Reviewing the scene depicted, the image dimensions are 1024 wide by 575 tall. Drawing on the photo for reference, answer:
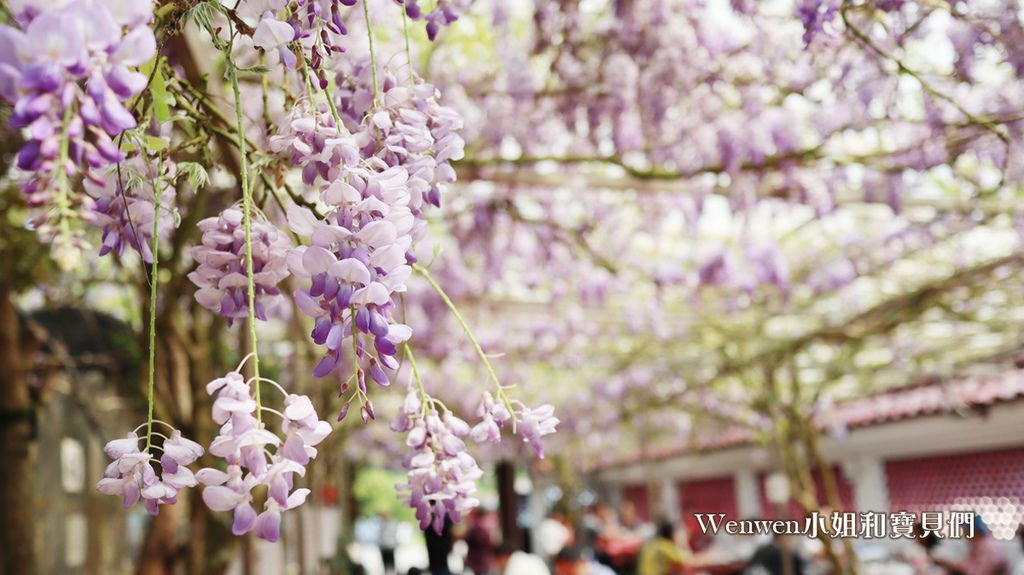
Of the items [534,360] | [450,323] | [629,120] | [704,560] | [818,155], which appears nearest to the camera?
[818,155]

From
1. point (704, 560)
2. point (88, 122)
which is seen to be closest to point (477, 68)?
point (88, 122)

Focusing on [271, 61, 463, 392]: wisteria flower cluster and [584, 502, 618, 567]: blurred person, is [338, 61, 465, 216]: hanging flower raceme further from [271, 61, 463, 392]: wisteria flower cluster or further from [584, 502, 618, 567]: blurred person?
[584, 502, 618, 567]: blurred person

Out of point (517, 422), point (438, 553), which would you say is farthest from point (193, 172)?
point (438, 553)

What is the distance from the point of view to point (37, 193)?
68 cm

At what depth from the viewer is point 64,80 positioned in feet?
2.19

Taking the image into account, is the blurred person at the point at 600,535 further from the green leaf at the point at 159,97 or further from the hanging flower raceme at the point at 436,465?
the green leaf at the point at 159,97

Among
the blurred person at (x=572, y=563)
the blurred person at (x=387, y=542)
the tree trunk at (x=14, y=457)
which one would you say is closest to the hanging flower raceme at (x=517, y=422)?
the tree trunk at (x=14, y=457)

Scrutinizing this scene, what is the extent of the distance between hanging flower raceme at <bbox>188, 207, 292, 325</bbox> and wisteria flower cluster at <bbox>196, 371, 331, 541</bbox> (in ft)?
0.62

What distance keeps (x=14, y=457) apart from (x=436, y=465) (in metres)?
3.12

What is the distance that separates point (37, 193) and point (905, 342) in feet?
28.3

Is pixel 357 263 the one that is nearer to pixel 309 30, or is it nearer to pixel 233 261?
pixel 233 261

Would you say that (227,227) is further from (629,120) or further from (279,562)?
(279,562)

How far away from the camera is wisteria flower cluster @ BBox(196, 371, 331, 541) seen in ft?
2.65

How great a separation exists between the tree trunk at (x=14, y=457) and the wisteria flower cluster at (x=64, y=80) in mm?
3358
